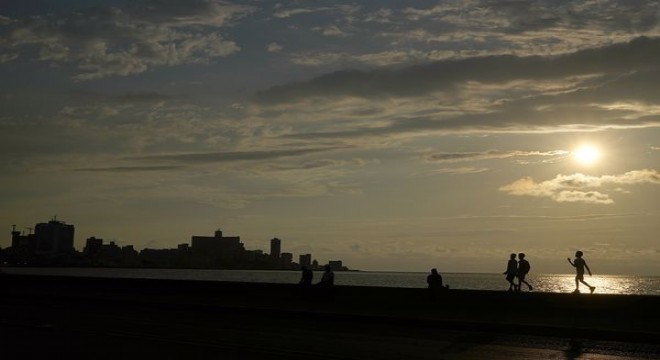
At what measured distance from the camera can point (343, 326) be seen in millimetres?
21516

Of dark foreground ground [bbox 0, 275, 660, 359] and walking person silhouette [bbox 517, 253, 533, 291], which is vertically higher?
walking person silhouette [bbox 517, 253, 533, 291]

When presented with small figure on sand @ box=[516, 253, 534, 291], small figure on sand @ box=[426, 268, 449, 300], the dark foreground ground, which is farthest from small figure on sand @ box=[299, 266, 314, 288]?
small figure on sand @ box=[516, 253, 534, 291]

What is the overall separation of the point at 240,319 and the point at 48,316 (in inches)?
243

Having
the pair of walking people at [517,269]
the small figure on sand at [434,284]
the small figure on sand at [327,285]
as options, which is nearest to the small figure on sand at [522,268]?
the pair of walking people at [517,269]

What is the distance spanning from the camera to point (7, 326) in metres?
20.2

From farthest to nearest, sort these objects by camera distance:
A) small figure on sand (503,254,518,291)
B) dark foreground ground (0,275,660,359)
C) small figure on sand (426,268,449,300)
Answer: small figure on sand (503,254,518,291), small figure on sand (426,268,449,300), dark foreground ground (0,275,660,359)

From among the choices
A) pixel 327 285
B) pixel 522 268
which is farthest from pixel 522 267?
pixel 327 285

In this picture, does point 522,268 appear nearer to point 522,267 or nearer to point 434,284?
point 522,267

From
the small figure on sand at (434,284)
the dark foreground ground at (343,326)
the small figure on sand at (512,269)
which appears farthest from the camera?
the small figure on sand at (512,269)

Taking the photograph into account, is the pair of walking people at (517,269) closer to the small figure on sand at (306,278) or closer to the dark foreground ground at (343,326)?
the dark foreground ground at (343,326)

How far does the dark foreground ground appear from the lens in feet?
49.6

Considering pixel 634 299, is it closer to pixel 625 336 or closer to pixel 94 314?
pixel 625 336

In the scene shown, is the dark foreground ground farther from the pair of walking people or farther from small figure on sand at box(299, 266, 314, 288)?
the pair of walking people

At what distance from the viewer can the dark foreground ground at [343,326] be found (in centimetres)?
1512
